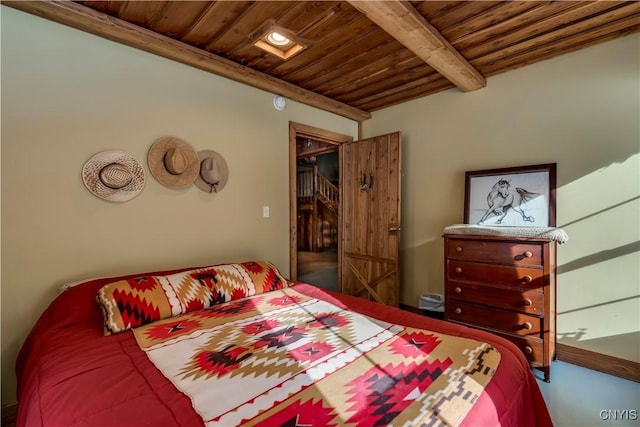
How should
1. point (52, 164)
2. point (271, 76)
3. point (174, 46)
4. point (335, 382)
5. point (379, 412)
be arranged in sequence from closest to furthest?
point (379, 412) < point (335, 382) < point (52, 164) < point (174, 46) < point (271, 76)

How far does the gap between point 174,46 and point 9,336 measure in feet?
6.85

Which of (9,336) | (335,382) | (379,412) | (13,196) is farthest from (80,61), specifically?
(379,412)

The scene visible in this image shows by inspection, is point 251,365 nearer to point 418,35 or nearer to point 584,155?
point 418,35

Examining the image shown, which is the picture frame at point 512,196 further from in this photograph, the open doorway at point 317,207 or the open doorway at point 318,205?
the open doorway at point 318,205

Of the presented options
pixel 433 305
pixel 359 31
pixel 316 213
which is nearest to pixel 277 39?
pixel 359 31

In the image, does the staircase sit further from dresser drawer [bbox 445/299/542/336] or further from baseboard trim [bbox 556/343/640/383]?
baseboard trim [bbox 556/343/640/383]

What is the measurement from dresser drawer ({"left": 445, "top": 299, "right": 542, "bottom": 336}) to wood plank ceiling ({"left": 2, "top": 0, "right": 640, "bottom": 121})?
1.96 metres

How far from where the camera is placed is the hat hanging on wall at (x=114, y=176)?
186cm

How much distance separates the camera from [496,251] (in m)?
2.19

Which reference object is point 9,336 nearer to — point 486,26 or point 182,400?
point 182,400

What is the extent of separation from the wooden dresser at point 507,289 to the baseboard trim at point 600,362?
0.11 metres

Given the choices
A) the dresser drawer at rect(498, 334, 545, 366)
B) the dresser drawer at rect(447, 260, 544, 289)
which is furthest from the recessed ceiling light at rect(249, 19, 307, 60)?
the dresser drawer at rect(498, 334, 545, 366)

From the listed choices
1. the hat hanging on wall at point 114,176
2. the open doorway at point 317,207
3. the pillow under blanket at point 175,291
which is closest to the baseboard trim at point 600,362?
the pillow under blanket at point 175,291

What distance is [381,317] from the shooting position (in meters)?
1.56
